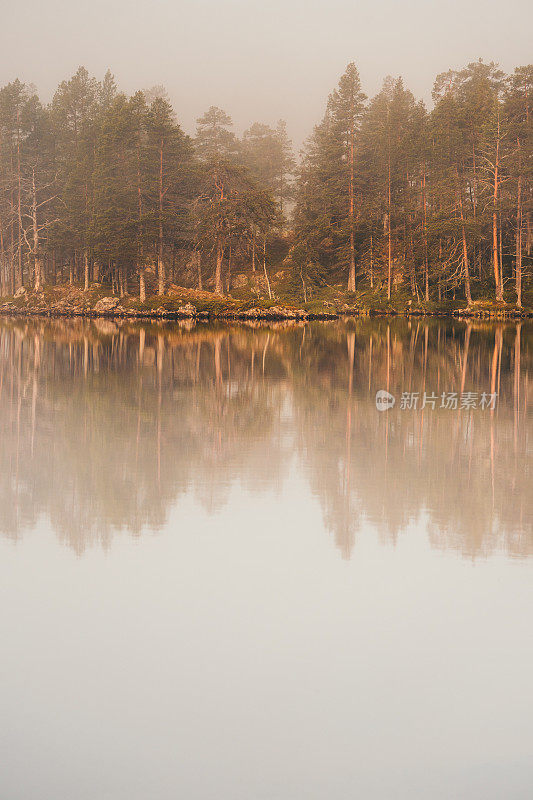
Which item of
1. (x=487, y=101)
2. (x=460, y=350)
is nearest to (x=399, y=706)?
(x=460, y=350)

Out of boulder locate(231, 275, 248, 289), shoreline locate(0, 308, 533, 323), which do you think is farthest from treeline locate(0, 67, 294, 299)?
shoreline locate(0, 308, 533, 323)

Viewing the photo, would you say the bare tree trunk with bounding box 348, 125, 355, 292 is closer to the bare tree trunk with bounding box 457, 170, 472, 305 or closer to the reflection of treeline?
the bare tree trunk with bounding box 457, 170, 472, 305

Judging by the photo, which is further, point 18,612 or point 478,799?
point 18,612

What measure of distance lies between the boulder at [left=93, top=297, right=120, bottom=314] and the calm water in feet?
157

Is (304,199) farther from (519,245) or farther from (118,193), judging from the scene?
(519,245)

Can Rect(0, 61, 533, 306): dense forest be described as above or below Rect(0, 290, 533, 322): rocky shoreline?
above

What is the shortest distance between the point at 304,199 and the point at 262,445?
190 ft

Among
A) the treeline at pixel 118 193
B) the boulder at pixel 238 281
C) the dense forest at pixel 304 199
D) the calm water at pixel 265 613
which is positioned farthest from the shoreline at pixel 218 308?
the calm water at pixel 265 613

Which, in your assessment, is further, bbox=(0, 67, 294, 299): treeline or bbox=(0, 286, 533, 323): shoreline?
bbox=(0, 67, 294, 299): treeline

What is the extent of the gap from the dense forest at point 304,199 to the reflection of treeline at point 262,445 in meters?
36.1

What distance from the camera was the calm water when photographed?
275cm

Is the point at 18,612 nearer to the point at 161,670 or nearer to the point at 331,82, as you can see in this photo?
the point at 161,670

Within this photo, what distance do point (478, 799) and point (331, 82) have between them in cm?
13959

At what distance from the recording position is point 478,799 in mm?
2578
